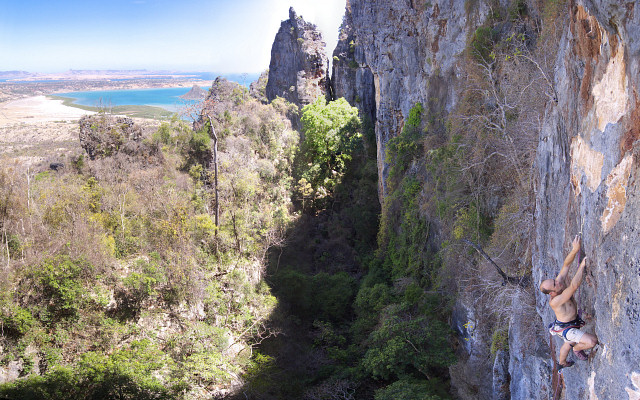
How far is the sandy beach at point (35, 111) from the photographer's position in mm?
29734

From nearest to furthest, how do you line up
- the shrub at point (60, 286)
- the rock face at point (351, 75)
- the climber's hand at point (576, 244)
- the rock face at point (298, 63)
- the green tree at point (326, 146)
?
the climber's hand at point (576, 244) → the shrub at point (60, 286) → the green tree at point (326, 146) → the rock face at point (351, 75) → the rock face at point (298, 63)

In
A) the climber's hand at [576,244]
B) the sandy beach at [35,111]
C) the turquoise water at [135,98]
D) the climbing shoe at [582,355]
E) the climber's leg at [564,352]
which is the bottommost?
the climber's leg at [564,352]

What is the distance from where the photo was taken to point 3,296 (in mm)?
10422

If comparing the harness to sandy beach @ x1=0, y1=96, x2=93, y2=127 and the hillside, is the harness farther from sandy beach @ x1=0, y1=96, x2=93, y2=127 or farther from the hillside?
sandy beach @ x1=0, y1=96, x2=93, y2=127

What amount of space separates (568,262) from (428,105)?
15.1 m

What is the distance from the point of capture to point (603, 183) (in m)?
4.27

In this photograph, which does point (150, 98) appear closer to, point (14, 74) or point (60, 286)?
point (14, 74)

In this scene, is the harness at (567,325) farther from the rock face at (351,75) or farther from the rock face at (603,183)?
the rock face at (351,75)

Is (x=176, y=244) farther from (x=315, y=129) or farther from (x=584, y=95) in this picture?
(x=315, y=129)

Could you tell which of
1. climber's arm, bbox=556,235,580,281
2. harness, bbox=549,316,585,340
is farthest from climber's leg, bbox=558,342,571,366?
climber's arm, bbox=556,235,580,281

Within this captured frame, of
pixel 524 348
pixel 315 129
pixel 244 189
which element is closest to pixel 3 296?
pixel 244 189

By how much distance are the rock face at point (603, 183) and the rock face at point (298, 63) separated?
33402 millimetres

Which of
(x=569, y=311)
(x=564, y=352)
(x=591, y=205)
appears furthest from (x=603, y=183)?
(x=564, y=352)

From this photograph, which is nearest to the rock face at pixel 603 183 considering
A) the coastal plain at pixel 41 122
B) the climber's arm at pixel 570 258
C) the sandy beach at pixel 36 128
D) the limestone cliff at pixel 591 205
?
the limestone cliff at pixel 591 205
